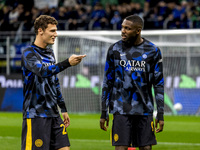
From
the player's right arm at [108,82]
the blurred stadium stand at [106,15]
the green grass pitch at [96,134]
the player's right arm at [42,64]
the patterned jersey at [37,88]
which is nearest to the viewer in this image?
the player's right arm at [42,64]

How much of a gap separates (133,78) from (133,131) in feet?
1.80

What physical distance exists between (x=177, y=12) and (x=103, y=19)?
275 cm

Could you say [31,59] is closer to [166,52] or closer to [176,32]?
[176,32]

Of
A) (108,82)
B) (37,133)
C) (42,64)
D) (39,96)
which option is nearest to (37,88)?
(39,96)

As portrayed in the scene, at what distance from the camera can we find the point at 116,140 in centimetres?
520

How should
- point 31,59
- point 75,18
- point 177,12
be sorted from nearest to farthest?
1. point 31,59
2. point 177,12
3. point 75,18

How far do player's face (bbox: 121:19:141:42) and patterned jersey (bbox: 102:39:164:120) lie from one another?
79mm

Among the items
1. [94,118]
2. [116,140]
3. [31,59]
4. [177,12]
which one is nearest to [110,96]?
[116,140]

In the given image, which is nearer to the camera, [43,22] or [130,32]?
[43,22]

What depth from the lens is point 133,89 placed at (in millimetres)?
5223

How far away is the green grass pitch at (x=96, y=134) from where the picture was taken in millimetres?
8711

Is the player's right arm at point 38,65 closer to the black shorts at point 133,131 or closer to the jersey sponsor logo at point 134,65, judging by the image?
the jersey sponsor logo at point 134,65

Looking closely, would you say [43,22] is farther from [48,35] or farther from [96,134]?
[96,134]

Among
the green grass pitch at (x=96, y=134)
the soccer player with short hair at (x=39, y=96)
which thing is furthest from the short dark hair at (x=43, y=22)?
the green grass pitch at (x=96, y=134)
